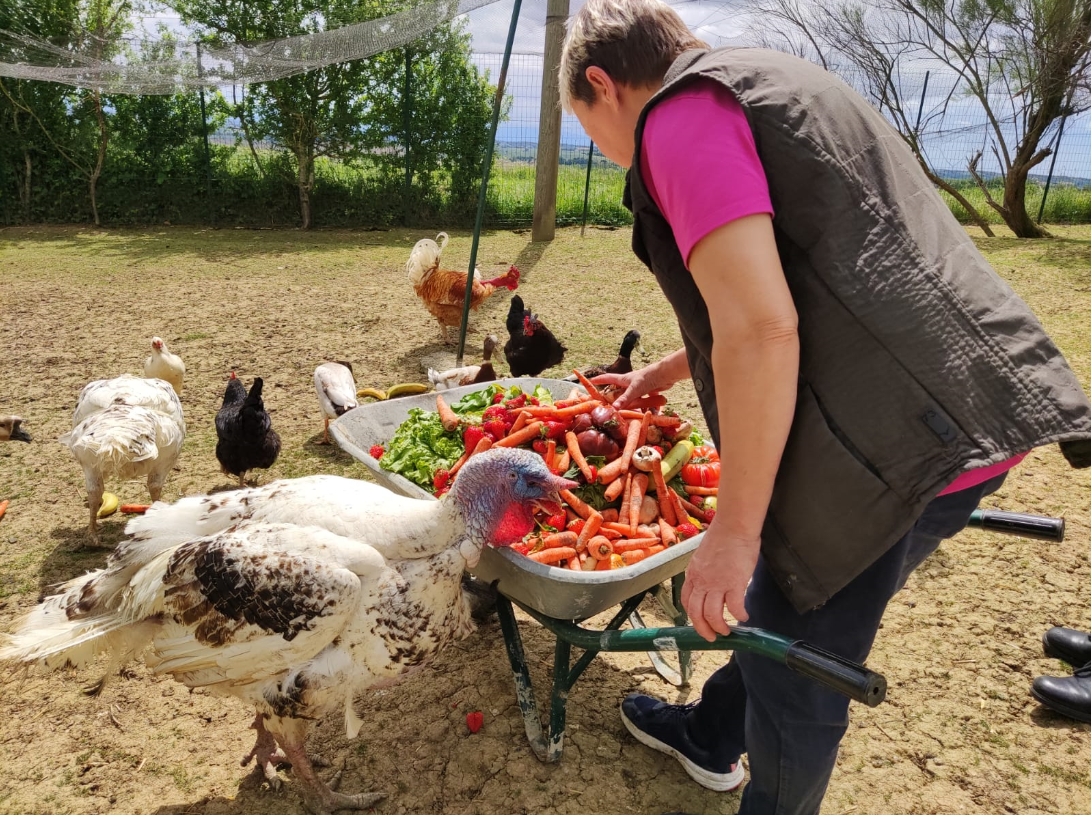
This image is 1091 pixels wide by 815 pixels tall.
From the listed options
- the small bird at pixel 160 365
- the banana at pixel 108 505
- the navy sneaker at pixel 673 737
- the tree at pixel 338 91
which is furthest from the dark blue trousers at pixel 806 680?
the tree at pixel 338 91

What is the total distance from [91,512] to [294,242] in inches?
347

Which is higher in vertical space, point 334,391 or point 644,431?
point 644,431

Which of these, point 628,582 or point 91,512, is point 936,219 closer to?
point 628,582

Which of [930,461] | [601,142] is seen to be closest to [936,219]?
[930,461]

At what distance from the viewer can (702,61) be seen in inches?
48.3

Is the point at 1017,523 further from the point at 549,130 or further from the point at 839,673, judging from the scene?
the point at 549,130

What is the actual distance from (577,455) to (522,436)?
234 millimetres

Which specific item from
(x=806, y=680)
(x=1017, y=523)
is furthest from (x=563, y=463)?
(x=1017, y=523)

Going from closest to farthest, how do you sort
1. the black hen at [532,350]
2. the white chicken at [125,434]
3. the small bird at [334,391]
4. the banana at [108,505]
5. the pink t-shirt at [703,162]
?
the pink t-shirt at [703,162], the white chicken at [125,434], the banana at [108,505], the small bird at [334,391], the black hen at [532,350]

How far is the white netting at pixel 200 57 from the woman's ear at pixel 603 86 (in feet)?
21.7

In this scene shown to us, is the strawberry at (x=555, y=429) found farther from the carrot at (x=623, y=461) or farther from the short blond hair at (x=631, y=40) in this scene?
the short blond hair at (x=631, y=40)

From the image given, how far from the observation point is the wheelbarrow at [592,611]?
130cm

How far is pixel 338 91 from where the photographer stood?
40.0ft

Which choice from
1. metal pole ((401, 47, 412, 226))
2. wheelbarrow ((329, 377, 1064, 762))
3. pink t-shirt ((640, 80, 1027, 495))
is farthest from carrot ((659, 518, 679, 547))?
metal pole ((401, 47, 412, 226))
